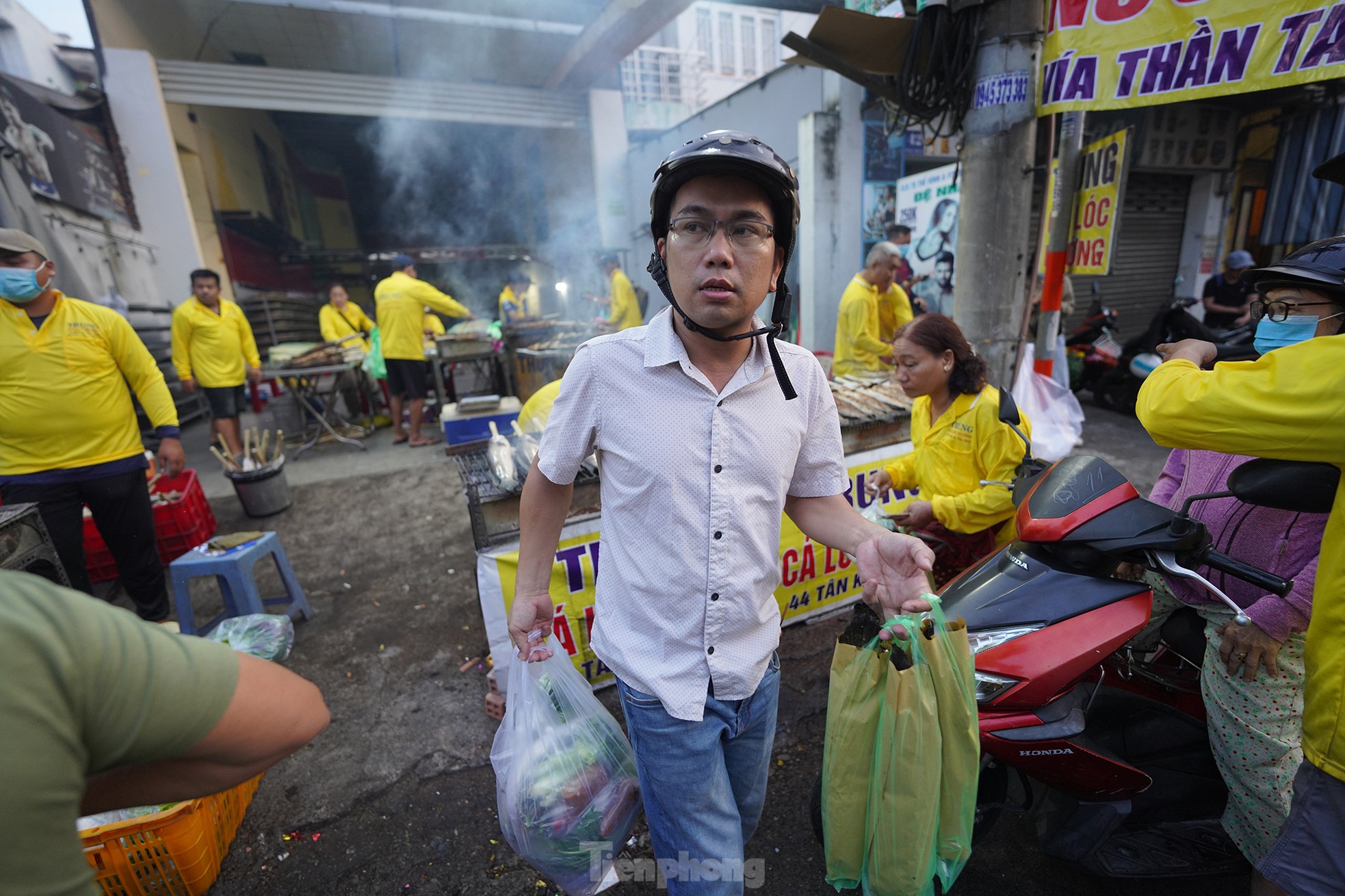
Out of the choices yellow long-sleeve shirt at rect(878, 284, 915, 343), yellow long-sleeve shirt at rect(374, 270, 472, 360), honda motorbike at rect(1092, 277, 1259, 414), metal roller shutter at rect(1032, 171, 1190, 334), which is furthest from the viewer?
metal roller shutter at rect(1032, 171, 1190, 334)

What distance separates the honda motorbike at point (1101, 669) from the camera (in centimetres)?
165

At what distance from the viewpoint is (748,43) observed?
1286 inches

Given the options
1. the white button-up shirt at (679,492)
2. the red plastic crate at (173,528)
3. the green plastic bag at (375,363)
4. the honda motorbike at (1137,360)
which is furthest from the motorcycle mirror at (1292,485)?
the green plastic bag at (375,363)

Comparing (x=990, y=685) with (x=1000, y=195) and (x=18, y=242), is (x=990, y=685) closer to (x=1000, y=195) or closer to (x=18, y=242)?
(x=1000, y=195)

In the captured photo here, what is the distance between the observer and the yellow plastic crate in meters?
2.01

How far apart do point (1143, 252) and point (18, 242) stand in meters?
14.6

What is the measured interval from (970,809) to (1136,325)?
13.2 m

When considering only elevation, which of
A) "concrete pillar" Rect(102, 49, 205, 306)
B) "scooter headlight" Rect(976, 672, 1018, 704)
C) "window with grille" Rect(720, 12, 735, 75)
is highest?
"window with grille" Rect(720, 12, 735, 75)

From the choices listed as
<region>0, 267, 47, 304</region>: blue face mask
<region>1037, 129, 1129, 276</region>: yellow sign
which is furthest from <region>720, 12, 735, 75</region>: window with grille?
<region>0, 267, 47, 304</region>: blue face mask

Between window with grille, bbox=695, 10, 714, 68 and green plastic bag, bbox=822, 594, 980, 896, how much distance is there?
35518mm

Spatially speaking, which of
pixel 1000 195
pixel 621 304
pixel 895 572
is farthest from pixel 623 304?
pixel 895 572

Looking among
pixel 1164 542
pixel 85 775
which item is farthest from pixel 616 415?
pixel 1164 542

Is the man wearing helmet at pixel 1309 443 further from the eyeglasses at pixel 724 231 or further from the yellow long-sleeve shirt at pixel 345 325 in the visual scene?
the yellow long-sleeve shirt at pixel 345 325

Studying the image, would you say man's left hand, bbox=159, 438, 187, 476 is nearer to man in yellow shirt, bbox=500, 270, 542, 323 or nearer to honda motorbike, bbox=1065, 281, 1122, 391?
man in yellow shirt, bbox=500, 270, 542, 323
